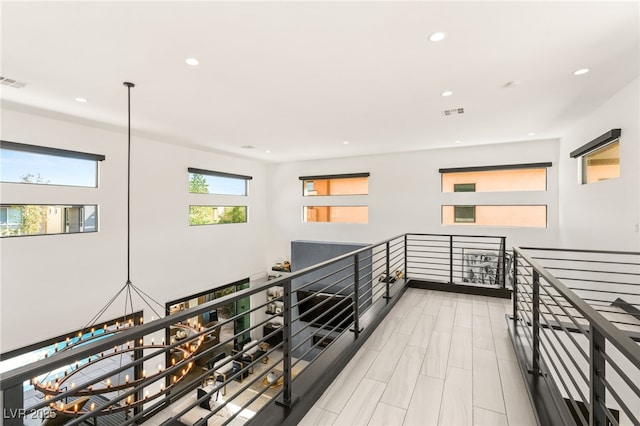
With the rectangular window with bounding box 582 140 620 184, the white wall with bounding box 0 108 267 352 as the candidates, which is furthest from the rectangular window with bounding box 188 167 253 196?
the rectangular window with bounding box 582 140 620 184

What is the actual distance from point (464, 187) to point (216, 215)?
598 cm

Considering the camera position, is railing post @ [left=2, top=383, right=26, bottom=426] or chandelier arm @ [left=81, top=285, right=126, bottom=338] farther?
chandelier arm @ [left=81, top=285, right=126, bottom=338]

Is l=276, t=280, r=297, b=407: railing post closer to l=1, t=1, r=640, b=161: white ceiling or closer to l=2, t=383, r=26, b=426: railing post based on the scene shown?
l=2, t=383, r=26, b=426: railing post

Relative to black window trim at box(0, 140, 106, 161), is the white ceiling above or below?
above

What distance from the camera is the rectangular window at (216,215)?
695 cm

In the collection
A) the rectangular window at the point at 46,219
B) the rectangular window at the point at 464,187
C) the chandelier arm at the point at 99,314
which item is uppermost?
the rectangular window at the point at 464,187

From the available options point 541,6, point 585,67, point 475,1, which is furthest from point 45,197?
point 585,67

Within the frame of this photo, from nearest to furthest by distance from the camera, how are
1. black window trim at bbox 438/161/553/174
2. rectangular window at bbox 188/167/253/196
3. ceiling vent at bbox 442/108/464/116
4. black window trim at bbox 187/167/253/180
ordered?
ceiling vent at bbox 442/108/464/116
black window trim at bbox 438/161/553/174
black window trim at bbox 187/167/253/180
rectangular window at bbox 188/167/253/196

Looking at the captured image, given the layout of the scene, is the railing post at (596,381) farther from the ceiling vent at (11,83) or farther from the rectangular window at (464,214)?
the rectangular window at (464,214)

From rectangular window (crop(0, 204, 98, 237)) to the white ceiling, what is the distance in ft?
4.90

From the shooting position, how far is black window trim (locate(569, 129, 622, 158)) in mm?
3507

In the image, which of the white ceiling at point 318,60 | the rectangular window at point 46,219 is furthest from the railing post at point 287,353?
the rectangular window at point 46,219

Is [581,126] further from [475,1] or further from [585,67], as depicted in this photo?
[475,1]

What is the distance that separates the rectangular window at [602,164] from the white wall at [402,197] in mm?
1287
